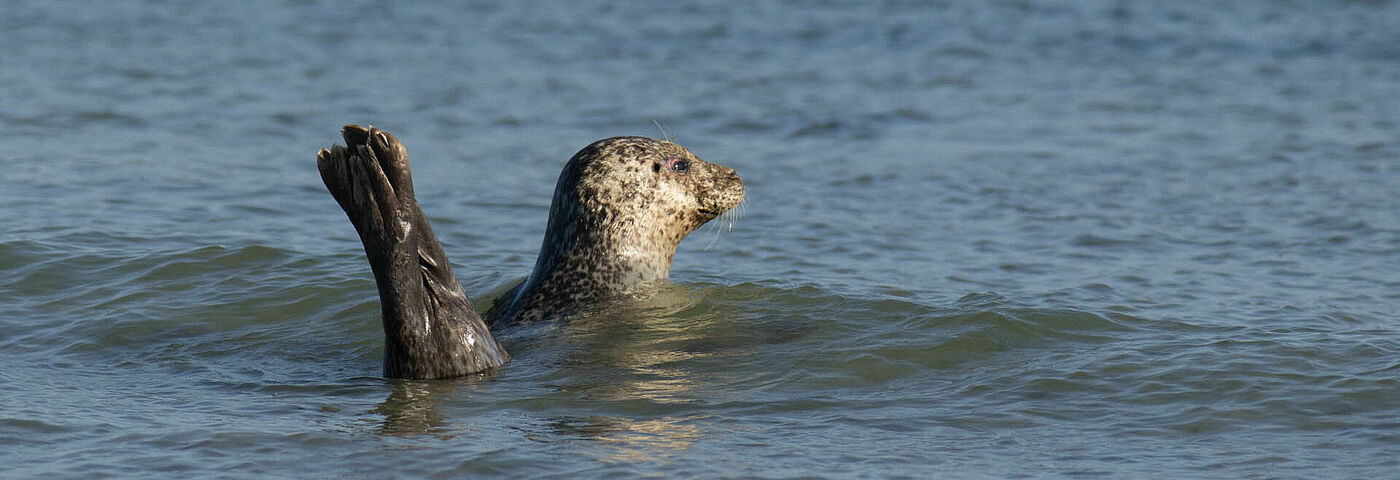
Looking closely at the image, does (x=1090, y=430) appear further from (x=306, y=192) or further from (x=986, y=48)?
(x=986, y=48)

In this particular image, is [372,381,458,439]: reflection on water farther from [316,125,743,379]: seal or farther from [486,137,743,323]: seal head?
[486,137,743,323]: seal head

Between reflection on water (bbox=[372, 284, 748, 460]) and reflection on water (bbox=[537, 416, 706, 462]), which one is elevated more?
reflection on water (bbox=[372, 284, 748, 460])

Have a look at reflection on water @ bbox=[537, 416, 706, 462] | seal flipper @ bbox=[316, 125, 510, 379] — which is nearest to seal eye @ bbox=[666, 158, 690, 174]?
seal flipper @ bbox=[316, 125, 510, 379]

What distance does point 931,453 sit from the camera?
17.2 ft

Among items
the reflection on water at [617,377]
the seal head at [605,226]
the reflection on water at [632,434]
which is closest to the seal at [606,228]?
the seal head at [605,226]

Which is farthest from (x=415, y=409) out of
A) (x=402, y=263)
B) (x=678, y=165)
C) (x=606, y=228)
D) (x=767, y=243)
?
(x=767, y=243)

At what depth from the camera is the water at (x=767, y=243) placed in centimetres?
543

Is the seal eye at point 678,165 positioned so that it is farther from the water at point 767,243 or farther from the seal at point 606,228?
the water at point 767,243

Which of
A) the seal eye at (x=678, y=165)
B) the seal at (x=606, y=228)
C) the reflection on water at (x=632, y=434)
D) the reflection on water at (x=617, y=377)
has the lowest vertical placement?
the reflection on water at (x=632, y=434)

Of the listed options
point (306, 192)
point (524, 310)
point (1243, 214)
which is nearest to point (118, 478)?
point (524, 310)

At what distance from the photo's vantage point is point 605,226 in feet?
23.8

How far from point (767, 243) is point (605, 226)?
2.18 m

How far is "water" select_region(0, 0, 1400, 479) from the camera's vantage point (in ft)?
17.8

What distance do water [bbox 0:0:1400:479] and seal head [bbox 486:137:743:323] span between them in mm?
216
